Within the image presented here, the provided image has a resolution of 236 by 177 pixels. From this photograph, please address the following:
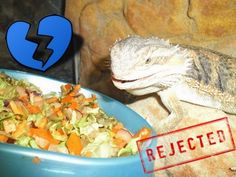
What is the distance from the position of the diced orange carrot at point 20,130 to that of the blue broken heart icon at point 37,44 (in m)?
0.99

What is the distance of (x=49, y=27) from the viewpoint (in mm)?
2027

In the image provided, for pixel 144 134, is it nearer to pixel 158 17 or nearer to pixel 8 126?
pixel 8 126

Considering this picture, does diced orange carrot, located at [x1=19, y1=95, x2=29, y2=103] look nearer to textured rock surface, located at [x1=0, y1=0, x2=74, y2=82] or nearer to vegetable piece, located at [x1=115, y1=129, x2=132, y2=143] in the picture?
vegetable piece, located at [x1=115, y1=129, x2=132, y2=143]

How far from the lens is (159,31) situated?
6.68ft

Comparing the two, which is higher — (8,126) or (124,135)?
(8,126)

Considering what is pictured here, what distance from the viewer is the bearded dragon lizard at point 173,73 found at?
1.34m

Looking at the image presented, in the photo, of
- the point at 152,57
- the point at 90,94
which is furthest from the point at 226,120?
the point at 90,94

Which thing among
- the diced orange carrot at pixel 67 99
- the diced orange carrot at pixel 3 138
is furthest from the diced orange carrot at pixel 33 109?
the diced orange carrot at pixel 3 138

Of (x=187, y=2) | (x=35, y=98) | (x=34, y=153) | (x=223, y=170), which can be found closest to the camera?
(x=34, y=153)

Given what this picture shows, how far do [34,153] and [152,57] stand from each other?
0.71 metres

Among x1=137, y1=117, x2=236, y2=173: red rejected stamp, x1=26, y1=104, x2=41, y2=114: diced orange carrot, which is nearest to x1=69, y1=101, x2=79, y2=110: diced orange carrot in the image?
x1=26, y1=104, x2=41, y2=114: diced orange carrot

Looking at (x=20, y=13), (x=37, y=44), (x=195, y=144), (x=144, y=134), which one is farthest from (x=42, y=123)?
(x=20, y=13)

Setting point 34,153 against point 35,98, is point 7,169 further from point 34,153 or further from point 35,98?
point 35,98

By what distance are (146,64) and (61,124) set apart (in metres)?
0.45
